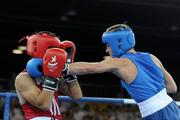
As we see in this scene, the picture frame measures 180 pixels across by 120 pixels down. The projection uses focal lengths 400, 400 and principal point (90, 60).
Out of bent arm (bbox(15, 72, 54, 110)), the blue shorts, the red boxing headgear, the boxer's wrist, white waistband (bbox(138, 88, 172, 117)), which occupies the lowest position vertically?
the blue shorts

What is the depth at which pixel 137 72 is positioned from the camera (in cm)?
229

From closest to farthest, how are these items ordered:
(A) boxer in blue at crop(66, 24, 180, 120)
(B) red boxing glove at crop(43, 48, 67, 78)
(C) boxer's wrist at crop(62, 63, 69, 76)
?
1. (B) red boxing glove at crop(43, 48, 67, 78)
2. (C) boxer's wrist at crop(62, 63, 69, 76)
3. (A) boxer in blue at crop(66, 24, 180, 120)

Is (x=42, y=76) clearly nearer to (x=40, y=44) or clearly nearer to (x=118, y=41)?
(x=40, y=44)

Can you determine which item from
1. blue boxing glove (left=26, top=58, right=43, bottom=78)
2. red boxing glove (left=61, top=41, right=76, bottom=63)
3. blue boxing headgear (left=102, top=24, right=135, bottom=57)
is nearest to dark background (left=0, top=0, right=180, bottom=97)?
blue boxing headgear (left=102, top=24, right=135, bottom=57)

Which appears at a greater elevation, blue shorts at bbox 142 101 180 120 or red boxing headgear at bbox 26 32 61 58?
red boxing headgear at bbox 26 32 61 58

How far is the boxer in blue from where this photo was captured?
7.38 ft

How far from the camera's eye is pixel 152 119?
7.56 feet

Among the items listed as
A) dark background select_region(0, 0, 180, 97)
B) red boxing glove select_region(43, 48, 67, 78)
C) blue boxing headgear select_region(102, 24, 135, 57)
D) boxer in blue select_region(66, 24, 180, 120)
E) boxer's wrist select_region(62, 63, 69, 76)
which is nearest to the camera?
red boxing glove select_region(43, 48, 67, 78)

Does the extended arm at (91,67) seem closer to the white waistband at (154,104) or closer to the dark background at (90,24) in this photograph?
the white waistband at (154,104)

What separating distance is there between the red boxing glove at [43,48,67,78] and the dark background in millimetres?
5618

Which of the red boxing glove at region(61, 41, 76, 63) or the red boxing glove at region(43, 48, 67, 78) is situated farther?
the red boxing glove at region(61, 41, 76, 63)

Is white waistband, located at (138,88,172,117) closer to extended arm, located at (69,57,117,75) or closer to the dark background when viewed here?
extended arm, located at (69,57,117,75)

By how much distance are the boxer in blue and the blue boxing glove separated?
0.18m

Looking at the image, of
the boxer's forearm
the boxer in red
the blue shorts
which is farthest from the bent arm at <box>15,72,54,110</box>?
the blue shorts
